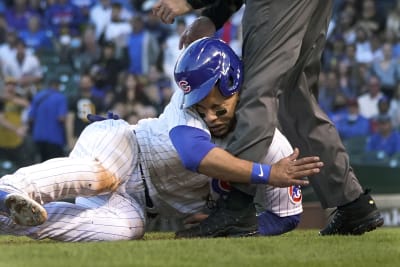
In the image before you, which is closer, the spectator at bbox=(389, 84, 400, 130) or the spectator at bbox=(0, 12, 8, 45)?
the spectator at bbox=(389, 84, 400, 130)

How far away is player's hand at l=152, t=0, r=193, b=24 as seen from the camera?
4863 mm

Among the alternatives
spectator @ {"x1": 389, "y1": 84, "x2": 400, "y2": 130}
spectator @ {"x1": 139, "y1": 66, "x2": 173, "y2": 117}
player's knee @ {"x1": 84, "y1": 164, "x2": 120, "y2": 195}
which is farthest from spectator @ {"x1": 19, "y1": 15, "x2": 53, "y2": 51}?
player's knee @ {"x1": 84, "y1": 164, "x2": 120, "y2": 195}

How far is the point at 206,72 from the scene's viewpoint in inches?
181

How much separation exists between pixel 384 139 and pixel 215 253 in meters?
6.86

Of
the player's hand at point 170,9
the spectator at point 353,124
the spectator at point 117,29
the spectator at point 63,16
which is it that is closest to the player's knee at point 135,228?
the player's hand at point 170,9

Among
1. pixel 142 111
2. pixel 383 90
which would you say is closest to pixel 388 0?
pixel 383 90

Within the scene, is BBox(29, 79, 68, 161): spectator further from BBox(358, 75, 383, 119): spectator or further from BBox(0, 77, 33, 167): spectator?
BBox(358, 75, 383, 119): spectator

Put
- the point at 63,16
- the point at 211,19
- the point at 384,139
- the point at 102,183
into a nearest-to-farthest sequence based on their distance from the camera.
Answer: the point at 102,183, the point at 211,19, the point at 384,139, the point at 63,16

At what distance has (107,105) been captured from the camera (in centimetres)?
1152

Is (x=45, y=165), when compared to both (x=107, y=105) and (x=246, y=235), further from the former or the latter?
(x=107, y=105)

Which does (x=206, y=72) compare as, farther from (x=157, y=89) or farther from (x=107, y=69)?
(x=107, y=69)

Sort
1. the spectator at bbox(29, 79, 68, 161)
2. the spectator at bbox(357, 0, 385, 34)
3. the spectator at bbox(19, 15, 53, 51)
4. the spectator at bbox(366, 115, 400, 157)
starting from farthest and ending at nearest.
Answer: the spectator at bbox(19, 15, 53, 51), the spectator at bbox(357, 0, 385, 34), the spectator at bbox(29, 79, 68, 161), the spectator at bbox(366, 115, 400, 157)

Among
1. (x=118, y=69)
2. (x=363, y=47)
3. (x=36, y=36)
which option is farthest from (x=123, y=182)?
(x=36, y=36)

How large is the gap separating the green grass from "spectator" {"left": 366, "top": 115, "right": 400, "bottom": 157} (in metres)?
5.93
